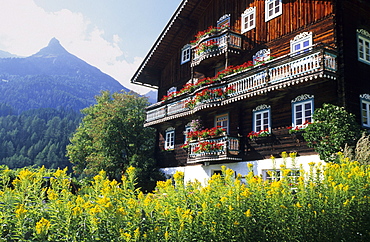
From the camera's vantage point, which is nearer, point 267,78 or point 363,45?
point 267,78

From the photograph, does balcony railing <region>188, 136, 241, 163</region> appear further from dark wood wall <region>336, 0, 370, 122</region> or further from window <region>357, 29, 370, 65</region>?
window <region>357, 29, 370, 65</region>

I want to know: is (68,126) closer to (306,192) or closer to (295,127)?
(295,127)

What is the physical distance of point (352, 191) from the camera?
561cm

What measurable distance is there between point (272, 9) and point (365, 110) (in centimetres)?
776

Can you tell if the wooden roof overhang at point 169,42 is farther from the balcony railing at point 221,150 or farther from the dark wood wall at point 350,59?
the dark wood wall at point 350,59

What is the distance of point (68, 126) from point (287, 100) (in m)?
131

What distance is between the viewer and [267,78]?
16312 mm

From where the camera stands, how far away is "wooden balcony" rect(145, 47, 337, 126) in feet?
46.5

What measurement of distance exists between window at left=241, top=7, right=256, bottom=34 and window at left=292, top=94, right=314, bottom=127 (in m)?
6.46

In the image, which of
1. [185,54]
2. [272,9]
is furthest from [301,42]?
[185,54]

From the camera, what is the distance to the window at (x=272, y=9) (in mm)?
18770

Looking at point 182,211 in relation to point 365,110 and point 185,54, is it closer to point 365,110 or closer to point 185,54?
point 365,110

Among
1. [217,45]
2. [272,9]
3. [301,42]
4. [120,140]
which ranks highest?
[272,9]

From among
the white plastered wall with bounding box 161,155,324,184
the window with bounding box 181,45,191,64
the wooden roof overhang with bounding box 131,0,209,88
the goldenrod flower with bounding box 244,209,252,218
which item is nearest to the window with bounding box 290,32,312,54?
the white plastered wall with bounding box 161,155,324,184
